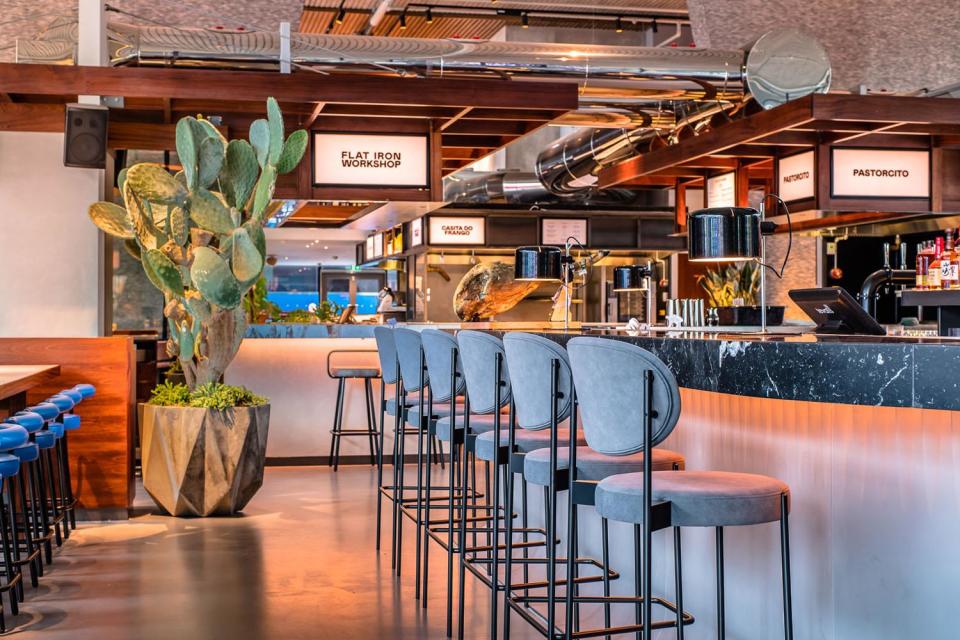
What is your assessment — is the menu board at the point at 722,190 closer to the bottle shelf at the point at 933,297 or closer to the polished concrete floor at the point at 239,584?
the bottle shelf at the point at 933,297

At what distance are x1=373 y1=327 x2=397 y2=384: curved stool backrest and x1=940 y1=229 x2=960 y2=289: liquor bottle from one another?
3789mm

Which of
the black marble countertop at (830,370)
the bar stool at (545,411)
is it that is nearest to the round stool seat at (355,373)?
the bar stool at (545,411)

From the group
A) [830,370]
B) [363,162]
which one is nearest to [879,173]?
[363,162]

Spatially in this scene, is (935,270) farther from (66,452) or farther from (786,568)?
(66,452)

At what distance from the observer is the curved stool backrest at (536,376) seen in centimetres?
304

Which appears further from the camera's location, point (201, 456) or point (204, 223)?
point (201, 456)

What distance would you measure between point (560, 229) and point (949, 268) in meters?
6.98

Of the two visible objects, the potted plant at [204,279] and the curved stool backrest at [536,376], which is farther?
the potted plant at [204,279]

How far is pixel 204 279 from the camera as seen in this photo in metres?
5.91

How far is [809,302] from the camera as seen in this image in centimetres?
389

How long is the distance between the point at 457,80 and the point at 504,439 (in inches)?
139

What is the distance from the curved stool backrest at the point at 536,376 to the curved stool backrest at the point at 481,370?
14.8 inches

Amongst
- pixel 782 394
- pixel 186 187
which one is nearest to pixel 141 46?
pixel 186 187

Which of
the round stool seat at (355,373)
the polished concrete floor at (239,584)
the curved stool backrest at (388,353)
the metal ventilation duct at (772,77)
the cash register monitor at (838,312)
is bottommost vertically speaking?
the polished concrete floor at (239,584)
